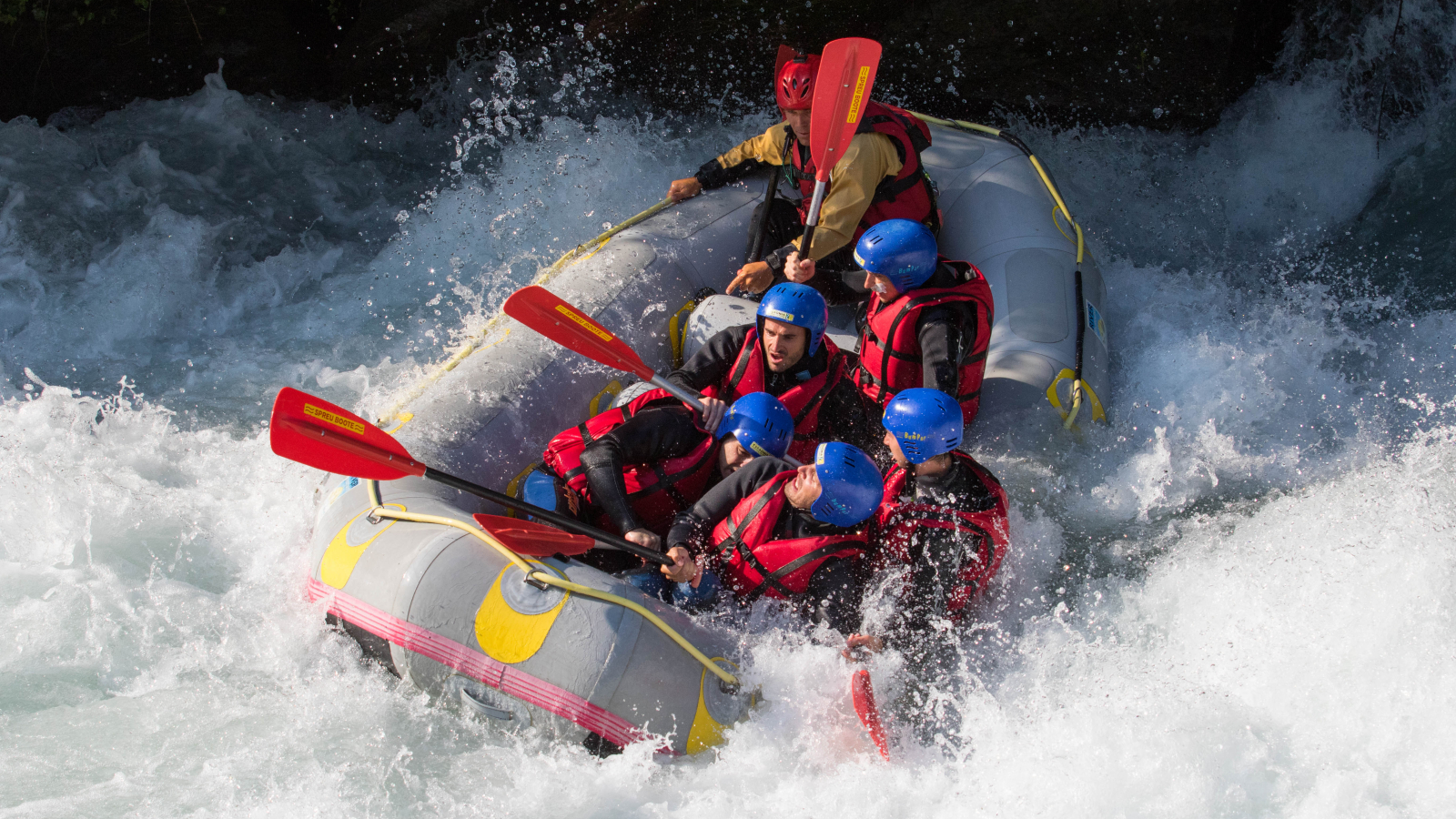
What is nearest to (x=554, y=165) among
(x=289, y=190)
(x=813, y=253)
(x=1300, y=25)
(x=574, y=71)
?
(x=574, y=71)

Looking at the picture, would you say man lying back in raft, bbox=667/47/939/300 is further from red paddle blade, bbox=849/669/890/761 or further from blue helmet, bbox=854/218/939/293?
red paddle blade, bbox=849/669/890/761

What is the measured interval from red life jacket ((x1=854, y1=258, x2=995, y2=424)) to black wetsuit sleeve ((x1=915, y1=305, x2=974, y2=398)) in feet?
0.11

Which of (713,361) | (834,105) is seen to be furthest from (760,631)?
(834,105)

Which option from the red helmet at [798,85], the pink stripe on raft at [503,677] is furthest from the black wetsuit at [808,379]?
the pink stripe on raft at [503,677]

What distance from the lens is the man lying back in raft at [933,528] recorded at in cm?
279

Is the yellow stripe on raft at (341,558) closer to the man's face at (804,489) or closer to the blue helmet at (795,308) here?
the man's face at (804,489)

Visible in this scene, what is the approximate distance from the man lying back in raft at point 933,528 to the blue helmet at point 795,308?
0.53 meters

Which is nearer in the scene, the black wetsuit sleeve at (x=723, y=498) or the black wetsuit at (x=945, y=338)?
the black wetsuit sleeve at (x=723, y=498)

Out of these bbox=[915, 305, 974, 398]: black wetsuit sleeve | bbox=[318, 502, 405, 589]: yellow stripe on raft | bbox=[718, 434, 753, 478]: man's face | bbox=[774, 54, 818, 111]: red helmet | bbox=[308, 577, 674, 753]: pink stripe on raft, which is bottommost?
bbox=[308, 577, 674, 753]: pink stripe on raft

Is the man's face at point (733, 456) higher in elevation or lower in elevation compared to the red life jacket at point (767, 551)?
higher

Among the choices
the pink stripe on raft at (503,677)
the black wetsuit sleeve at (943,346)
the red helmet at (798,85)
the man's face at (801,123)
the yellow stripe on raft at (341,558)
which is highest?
the red helmet at (798,85)

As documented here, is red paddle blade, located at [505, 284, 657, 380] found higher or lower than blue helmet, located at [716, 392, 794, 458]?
higher

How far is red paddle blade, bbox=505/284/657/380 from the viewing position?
10.8ft

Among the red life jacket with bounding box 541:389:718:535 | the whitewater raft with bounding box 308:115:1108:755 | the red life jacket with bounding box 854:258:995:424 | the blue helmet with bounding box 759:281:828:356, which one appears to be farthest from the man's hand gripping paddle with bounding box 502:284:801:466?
the red life jacket with bounding box 854:258:995:424
